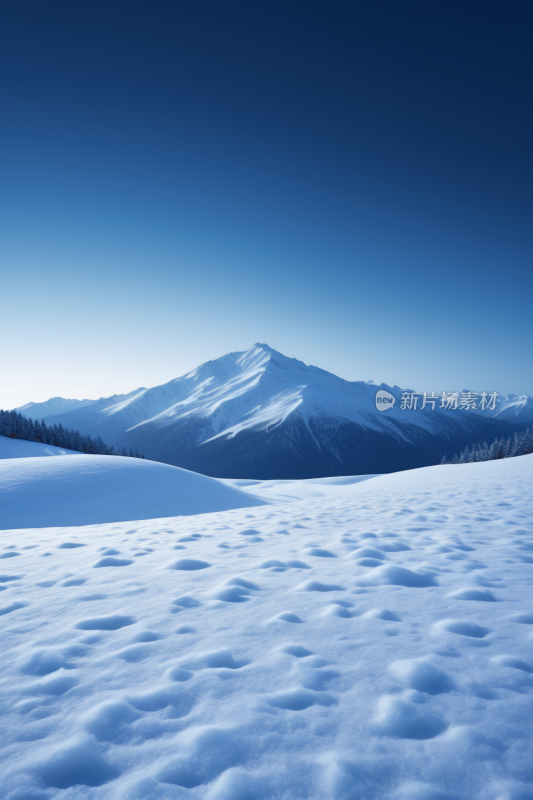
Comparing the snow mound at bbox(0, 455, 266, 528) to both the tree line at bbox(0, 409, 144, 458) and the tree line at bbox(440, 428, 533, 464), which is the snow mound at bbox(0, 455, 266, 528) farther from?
the tree line at bbox(440, 428, 533, 464)

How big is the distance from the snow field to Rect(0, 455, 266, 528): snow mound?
699 centimetres

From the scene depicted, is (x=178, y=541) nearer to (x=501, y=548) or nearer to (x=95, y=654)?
(x=95, y=654)

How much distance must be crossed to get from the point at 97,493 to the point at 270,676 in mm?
12395

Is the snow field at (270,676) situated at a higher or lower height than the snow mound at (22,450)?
higher

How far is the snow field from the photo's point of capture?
1.68m

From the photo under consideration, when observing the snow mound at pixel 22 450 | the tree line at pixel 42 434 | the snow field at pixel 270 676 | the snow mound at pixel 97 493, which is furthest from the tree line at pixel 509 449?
the snow field at pixel 270 676

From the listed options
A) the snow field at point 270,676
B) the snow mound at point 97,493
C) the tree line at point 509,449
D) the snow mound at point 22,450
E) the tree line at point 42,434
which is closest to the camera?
the snow field at point 270,676

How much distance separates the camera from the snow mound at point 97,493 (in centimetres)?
1113

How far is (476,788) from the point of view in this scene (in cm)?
160

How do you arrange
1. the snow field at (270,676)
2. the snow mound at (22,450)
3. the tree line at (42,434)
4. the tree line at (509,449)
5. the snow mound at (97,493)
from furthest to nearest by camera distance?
the tree line at (509,449) < the tree line at (42,434) < the snow mound at (22,450) < the snow mound at (97,493) < the snow field at (270,676)

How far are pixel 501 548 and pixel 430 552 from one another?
110 cm

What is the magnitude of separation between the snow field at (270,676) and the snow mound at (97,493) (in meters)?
6.99

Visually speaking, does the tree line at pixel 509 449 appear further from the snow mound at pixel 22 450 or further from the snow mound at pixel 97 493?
the snow mound at pixel 22 450

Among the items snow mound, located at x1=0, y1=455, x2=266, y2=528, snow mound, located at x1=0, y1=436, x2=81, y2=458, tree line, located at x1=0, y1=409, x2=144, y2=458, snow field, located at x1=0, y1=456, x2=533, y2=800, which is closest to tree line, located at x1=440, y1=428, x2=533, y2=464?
snow mound, located at x1=0, y1=455, x2=266, y2=528
